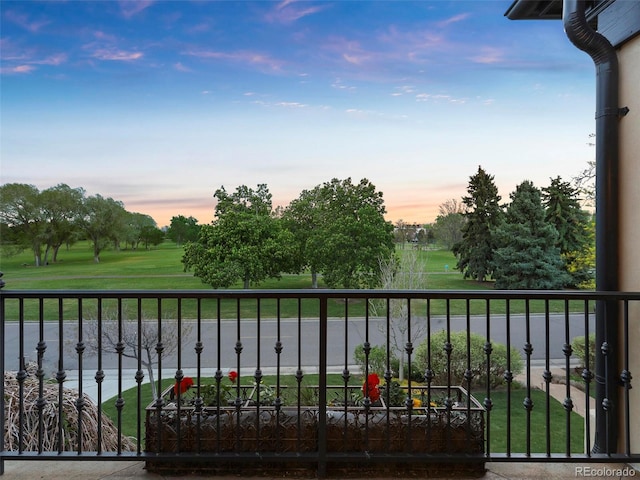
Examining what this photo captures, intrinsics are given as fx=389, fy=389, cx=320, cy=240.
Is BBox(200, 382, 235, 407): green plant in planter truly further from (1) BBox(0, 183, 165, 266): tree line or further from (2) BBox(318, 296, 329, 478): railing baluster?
(1) BBox(0, 183, 165, 266): tree line

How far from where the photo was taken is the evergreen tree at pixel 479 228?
560 cm

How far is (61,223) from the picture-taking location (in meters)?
4.86

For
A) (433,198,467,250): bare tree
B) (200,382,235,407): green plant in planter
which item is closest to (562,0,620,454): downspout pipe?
(200,382,235,407): green plant in planter

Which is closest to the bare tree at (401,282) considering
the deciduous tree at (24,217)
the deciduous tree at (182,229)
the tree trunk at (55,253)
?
the deciduous tree at (182,229)

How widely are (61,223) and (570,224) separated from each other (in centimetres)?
674

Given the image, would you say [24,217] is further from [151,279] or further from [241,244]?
[241,244]

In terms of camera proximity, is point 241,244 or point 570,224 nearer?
point 570,224

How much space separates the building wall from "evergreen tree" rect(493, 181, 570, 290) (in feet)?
12.2

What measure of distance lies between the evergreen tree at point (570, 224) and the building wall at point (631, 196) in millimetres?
3745

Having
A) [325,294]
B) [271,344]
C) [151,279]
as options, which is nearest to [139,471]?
[325,294]

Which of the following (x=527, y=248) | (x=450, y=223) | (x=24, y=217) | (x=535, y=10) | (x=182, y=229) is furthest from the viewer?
(x=182, y=229)

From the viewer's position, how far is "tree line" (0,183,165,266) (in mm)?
4641

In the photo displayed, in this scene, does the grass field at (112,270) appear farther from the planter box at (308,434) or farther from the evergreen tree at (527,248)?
the planter box at (308,434)

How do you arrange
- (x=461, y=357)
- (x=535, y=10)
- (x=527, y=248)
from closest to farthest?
(x=535, y=10) < (x=527, y=248) < (x=461, y=357)
